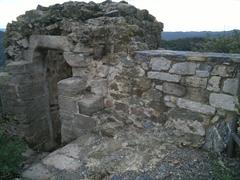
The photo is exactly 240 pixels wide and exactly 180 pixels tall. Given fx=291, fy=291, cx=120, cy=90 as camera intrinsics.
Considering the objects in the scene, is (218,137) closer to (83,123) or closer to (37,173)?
(83,123)

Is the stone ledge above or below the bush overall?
above

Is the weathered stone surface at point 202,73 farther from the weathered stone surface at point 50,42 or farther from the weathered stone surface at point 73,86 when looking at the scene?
the weathered stone surface at point 50,42

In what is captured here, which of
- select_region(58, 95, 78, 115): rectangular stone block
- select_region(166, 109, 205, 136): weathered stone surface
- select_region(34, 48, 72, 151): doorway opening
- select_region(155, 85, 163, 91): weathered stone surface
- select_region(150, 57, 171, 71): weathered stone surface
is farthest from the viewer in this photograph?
select_region(34, 48, 72, 151): doorway opening

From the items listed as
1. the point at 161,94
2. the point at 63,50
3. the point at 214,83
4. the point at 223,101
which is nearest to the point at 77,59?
the point at 63,50

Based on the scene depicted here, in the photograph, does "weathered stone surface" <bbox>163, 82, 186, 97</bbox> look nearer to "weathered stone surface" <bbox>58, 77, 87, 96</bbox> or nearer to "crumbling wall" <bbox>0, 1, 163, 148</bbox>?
"crumbling wall" <bbox>0, 1, 163, 148</bbox>

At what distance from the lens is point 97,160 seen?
3256mm

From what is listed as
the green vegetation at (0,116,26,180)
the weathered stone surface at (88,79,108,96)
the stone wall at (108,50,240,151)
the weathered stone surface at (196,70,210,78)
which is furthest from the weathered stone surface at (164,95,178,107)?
the green vegetation at (0,116,26,180)

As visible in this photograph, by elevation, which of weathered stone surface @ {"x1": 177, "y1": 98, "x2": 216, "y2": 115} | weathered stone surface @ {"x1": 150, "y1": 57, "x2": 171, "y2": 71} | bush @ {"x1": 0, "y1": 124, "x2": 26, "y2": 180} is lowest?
bush @ {"x1": 0, "y1": 124, "x2": 26, "y2": 180}

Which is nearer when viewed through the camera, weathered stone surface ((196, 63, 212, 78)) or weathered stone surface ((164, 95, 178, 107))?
weathered stone surface ((196, 63, 212, 78))

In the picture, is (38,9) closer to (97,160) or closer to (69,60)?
(69,60)

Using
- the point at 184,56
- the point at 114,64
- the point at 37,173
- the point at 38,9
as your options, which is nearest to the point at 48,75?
the point at 38,9

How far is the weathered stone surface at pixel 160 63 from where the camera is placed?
334 cm

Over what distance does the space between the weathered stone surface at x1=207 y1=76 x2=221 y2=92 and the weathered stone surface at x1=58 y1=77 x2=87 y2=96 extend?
6.08 ft

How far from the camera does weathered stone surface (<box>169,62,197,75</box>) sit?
314 cm
